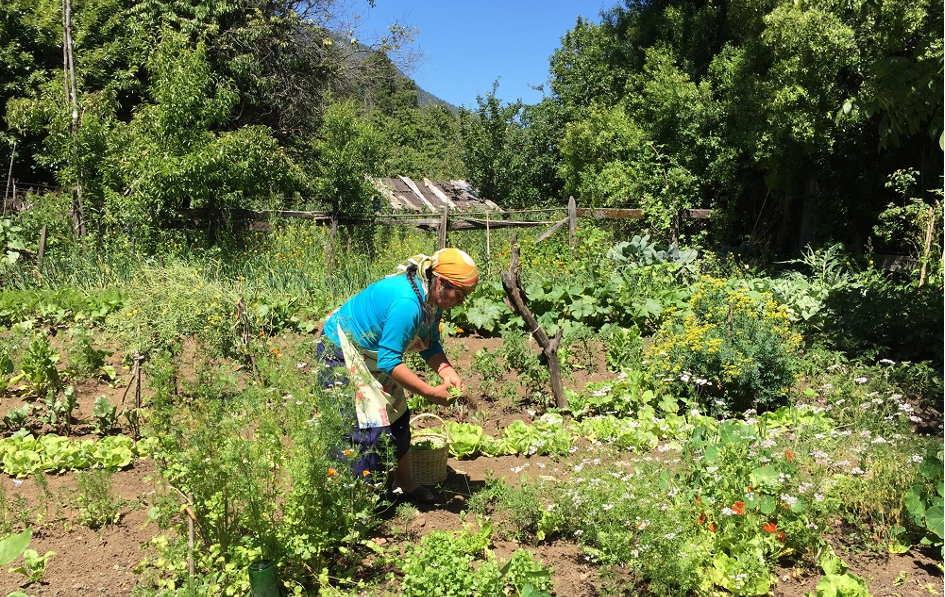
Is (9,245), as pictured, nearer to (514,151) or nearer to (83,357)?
(83,357)

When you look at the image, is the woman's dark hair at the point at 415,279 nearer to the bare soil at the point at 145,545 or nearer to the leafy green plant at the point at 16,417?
the bare soil at the point at 145,545

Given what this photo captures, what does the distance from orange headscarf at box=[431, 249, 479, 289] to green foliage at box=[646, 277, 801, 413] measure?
228cm

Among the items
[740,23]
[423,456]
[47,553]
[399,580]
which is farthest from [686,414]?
[740,23]

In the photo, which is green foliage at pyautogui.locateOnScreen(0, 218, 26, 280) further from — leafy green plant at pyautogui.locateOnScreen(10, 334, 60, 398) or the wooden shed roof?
the wooden shed roof

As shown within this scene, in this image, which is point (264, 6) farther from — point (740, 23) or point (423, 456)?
point (423, 456)

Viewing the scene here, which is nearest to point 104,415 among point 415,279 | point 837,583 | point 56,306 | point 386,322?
point 386,322

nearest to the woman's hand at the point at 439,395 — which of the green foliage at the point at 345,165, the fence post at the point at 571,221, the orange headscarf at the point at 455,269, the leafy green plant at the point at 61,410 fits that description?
the orange headscarf at the point at 455,269

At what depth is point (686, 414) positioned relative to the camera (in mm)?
5129

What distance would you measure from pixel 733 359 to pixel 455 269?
2823mm

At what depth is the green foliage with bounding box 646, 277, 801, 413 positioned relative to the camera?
513cm

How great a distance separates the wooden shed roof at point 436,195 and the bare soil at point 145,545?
1812 cm

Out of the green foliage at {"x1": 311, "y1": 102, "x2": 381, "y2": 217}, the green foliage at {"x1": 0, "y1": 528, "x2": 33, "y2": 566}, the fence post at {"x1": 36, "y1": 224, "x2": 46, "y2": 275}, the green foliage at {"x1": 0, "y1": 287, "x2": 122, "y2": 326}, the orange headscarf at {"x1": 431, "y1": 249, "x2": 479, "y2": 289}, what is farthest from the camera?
the green foliage at {"x1": 311, "y1": 102, "x2": 381, "y2": 217}

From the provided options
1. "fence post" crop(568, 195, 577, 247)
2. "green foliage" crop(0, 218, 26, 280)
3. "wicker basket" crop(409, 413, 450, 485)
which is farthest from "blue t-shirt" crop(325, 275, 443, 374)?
"fence post" crop(568, 195, 577, 247)

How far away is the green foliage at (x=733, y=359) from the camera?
5133 mm
